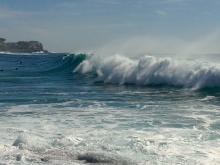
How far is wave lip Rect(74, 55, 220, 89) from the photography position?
2370 centimetres

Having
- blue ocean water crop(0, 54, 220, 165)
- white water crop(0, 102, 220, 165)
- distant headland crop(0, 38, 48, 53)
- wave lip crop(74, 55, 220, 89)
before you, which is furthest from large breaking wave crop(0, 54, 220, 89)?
distant headland crop(0, 38, 48, 53)

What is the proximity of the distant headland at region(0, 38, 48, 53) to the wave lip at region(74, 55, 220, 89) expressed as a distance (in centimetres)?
12412

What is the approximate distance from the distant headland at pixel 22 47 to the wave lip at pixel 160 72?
407 feet

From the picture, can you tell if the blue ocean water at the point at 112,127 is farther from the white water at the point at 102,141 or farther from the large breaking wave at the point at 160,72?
the large breaking wave at the point at 160,72

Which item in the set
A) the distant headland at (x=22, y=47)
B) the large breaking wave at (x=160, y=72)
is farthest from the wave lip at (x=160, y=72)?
the distant headland at (x=22, y=47)

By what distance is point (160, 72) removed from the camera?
2773 centimetres

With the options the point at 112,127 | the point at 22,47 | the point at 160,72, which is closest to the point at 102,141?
the point at 112,127

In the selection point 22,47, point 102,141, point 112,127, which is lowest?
point 22,47

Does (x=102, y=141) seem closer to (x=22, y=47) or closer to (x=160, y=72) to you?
(x=160, y=72)

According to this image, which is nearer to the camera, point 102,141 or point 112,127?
point 102,141

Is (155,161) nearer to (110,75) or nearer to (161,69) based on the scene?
(161,69)

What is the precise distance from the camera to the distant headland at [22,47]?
156 metres

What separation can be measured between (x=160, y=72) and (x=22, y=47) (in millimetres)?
135045

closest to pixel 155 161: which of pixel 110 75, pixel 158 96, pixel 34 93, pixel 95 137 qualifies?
pixel 95 137
